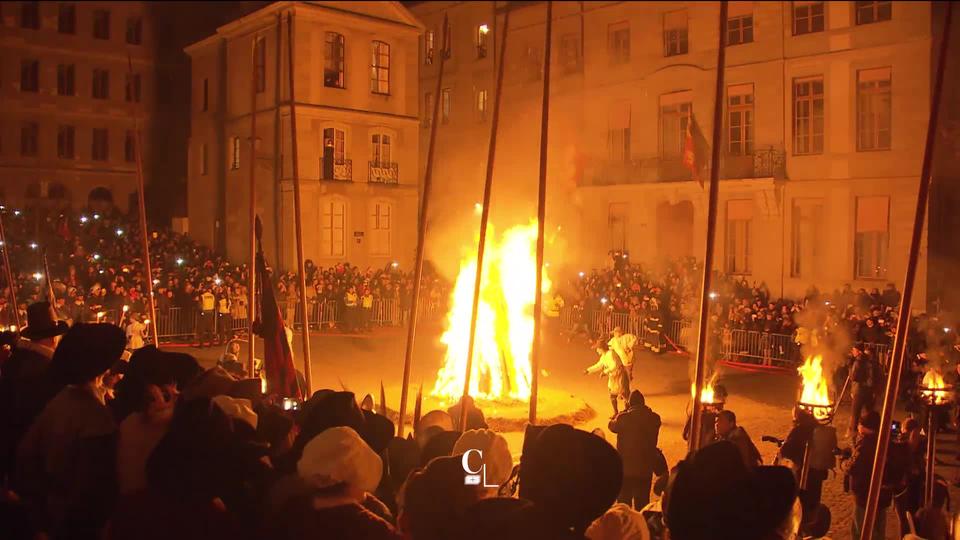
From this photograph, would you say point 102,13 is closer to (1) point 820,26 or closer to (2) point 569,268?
(2) point 569,268

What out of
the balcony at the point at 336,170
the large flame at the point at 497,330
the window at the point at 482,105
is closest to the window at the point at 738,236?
the window at the point at 482,105

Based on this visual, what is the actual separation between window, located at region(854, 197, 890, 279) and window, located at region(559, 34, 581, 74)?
40.9ft

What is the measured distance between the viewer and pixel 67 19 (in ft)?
119

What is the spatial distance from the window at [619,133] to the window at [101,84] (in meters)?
22.1

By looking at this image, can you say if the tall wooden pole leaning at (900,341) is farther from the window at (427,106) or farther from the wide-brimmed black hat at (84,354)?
the window at (427,106)

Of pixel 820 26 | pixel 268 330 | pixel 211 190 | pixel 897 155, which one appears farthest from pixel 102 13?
pixel 268 330

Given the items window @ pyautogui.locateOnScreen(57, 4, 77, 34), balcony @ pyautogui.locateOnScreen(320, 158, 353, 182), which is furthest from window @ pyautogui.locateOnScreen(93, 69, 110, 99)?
balcony @ pyautogui.locateOnScreen(320, 158, 353, 182)

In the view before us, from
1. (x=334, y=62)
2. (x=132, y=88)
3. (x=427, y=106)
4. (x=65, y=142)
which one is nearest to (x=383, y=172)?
(x=334, y=62)

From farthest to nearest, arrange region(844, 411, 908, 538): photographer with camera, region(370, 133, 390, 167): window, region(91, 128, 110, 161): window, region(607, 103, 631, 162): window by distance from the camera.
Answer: region(91, 128, 110, 161): window, region(370, 133, 390, 167): window, region(607, 103, 631, 162): window, region(844, 411, 908, 538): photographer with camera

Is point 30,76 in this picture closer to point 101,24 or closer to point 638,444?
point 101,24

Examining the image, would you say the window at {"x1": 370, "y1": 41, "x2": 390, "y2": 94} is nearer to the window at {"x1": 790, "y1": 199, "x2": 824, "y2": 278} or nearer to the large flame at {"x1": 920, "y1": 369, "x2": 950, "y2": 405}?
the window at {"x1": 790, "y1": 199, "x2": 824, "y2": 278}

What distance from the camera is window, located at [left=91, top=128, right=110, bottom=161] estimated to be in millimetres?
37938

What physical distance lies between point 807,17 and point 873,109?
3.87m

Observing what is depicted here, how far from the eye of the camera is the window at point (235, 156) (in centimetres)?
3491
